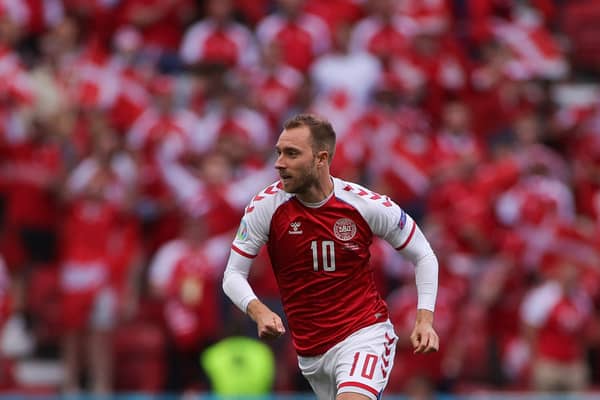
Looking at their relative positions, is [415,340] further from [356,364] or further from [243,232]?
[243,232]

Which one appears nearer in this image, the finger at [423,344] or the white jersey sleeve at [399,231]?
the finger at [423,344]

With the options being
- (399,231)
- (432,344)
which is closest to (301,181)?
(399,231)

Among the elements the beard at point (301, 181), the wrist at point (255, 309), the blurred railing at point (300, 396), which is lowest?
the blurred railing at point (300, 396)

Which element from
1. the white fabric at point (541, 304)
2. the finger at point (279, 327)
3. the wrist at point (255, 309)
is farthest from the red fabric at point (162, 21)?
the finger at point (279, 327)

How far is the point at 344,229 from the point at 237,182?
5.76 metres

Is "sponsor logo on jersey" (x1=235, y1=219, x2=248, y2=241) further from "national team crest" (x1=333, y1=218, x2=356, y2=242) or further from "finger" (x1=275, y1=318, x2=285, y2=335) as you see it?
"finger" (x1=275, y1=318, x2=285, y2=335)

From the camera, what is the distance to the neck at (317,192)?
6781 millimetres

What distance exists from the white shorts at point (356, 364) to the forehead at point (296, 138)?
1.08m

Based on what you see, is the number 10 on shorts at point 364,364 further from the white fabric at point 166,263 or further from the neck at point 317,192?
the white fabric at point 166,263

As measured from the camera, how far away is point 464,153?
13.2m

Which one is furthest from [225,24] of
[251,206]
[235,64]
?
[251,206]

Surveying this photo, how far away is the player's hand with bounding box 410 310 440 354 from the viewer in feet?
21.2

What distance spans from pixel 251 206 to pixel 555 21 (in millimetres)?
11196

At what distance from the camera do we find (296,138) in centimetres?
664
